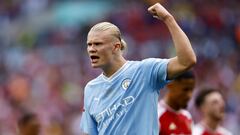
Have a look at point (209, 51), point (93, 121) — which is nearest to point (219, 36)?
point (209, 51)

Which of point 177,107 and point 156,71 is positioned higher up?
point 156,71

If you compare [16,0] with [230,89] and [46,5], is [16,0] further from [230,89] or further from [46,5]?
[230,89]

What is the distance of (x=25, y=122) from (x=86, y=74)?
35.6 ft

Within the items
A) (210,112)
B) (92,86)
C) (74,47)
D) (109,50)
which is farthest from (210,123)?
(74,47)

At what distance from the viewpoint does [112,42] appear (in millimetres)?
9672

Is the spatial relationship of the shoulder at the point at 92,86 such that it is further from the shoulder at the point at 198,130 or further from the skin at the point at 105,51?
the shoulder at the point at 198,130

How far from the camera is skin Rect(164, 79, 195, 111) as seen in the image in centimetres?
1192

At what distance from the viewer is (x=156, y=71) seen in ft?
30.8

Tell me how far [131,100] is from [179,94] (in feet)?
7.92

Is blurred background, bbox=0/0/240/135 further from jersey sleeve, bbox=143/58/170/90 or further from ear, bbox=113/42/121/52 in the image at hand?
jersey sleeve, bbox=143/58/170/90

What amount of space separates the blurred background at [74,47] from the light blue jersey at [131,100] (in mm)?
9255

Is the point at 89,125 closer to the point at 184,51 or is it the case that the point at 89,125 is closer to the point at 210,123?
the point at 184,51

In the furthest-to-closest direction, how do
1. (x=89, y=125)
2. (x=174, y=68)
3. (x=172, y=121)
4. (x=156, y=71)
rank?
(x=172, y=121) < (x=89, y=125) < (x=156, y=71) < (x=174, y=68)

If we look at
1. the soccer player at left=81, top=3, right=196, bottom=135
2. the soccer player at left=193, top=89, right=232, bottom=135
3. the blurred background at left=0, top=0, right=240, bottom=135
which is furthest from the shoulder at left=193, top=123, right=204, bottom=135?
the blurred background at left=0, top=0, right=240, bottom=135
